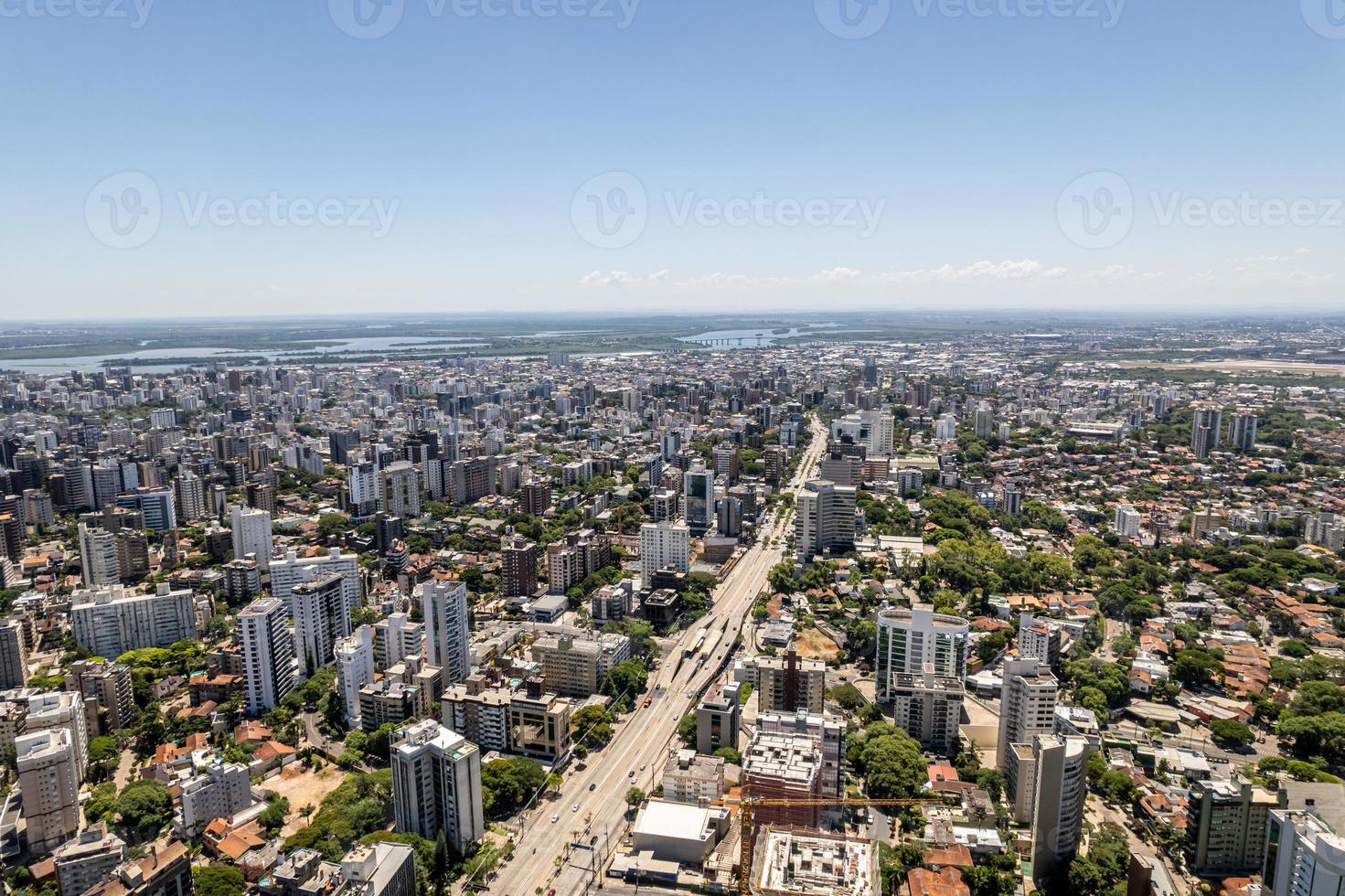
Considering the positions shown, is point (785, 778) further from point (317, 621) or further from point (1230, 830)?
point (317, 621)

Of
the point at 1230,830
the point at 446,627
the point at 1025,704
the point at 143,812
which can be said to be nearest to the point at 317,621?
the point at 446,627

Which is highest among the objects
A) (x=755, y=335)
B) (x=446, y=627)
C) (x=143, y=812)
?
(x=755, y=335)

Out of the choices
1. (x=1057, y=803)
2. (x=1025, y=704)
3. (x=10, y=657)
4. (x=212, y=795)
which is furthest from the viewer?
(x=10, y=657)

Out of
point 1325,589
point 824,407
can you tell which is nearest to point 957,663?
point 1325,589

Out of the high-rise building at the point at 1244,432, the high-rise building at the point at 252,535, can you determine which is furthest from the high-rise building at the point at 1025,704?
the high-rise building at the point at 1244,432

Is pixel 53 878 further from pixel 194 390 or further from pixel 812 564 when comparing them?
pixel 194 390

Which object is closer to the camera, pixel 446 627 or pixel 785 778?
pixel 785 778
